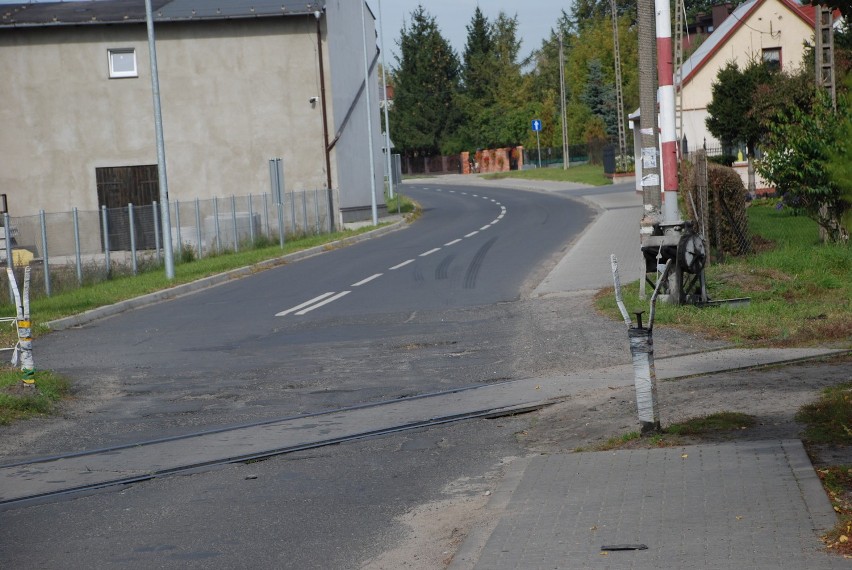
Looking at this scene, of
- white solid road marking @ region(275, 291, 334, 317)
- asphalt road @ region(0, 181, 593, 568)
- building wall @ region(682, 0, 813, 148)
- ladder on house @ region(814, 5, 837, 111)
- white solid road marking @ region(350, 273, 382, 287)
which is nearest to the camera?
asphalt road @ region(0, 181, 593, 568)

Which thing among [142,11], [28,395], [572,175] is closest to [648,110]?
[28,395]

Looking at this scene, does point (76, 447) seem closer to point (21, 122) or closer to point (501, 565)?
point (501, 565)

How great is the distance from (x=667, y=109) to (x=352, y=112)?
84.4ft

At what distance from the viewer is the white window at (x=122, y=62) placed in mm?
36281

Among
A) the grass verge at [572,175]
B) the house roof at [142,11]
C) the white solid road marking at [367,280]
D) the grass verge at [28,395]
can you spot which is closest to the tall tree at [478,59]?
the grass verge at [572,175]

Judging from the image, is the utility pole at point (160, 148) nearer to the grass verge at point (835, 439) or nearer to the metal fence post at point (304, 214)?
the metal fence post at point (304, 214)

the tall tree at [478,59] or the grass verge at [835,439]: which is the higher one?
the tall tree at [478,59]

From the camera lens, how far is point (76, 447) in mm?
8484

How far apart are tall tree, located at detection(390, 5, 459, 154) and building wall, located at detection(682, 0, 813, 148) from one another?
2059 inches

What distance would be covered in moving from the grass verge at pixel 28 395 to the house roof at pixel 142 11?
26439 millimetres

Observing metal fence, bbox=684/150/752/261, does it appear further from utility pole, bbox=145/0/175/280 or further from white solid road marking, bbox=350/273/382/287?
utility pole, bbox=145/0/175/280

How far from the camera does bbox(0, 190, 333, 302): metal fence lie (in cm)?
2377

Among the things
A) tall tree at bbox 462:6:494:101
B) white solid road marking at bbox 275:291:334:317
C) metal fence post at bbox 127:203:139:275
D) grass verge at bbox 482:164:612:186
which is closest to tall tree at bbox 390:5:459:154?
tall tree at bbox 462:6:494:101

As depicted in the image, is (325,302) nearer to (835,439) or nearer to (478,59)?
(835,439)
